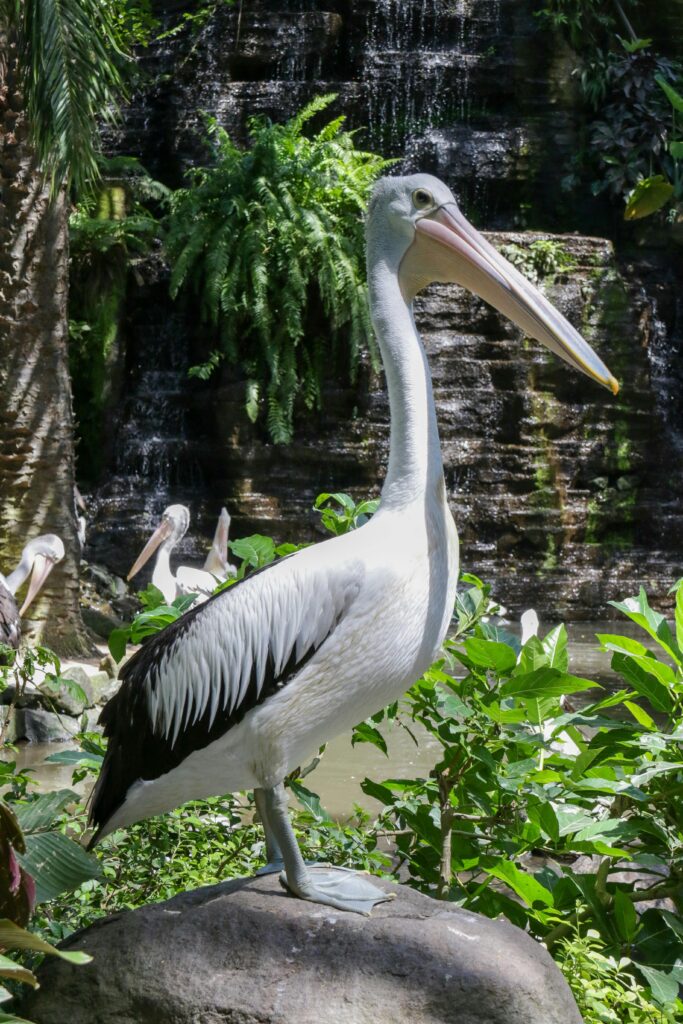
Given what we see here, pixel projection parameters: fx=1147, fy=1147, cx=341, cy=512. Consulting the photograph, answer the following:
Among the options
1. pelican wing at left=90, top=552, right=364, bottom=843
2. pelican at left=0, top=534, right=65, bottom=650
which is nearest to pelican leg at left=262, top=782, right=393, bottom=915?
pelican wing at left=90, top=552, right=364, bottom=843

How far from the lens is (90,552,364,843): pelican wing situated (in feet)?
9.16

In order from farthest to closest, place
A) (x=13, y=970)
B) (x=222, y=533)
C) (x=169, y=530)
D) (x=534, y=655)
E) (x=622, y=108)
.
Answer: (x=622, y=108)
(x=169, y=530)
(x=222, y=533)
(x=534, y=655)
(x=13, y=970)

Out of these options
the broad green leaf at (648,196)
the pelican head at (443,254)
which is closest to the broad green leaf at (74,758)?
the pelican head at (443,254)

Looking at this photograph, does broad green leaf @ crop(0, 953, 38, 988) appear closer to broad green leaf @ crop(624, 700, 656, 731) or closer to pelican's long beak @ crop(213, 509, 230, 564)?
broad green leaf @ crop(624, 700, 656, 731)

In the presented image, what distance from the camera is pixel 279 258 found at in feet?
43.4

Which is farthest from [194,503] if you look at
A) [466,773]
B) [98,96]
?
[466,773]

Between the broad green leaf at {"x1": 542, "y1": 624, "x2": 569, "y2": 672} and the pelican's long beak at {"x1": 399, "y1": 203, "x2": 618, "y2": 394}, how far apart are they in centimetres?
89

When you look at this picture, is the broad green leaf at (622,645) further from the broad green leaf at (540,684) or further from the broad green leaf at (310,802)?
the broad green leaf at (310,802)

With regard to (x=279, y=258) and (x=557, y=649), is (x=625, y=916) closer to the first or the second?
(x=557, y=649)

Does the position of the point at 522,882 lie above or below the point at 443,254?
below

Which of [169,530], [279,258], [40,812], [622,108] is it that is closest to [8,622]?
[40,812]

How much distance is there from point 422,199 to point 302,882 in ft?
5.86

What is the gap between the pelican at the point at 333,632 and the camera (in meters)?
2.77

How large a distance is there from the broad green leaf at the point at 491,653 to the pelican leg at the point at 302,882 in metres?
0.65
